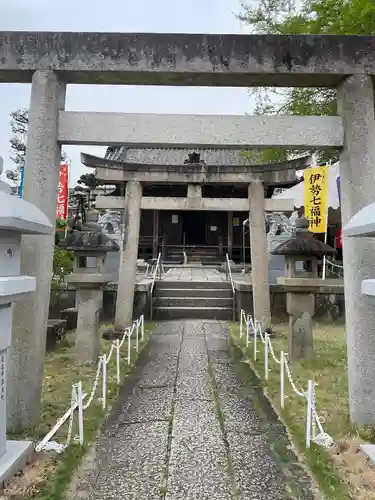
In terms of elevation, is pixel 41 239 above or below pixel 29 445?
above

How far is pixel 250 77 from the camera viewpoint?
4684 mm

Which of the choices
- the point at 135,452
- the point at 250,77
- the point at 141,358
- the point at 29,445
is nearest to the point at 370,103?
the point at 250,77

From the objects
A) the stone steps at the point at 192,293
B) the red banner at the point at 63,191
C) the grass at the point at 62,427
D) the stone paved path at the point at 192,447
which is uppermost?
the red banner at the point at 63,191

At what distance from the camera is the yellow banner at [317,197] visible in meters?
12.0

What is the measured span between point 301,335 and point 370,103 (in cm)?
473

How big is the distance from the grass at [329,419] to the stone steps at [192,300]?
4.13 metres

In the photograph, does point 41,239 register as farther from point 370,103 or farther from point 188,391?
point 370,103

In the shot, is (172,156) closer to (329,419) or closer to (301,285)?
(301,285)

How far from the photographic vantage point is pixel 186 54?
14.9 feet

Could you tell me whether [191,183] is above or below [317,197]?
above

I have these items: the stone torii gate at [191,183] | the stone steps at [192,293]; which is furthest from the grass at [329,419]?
the stone steps at [192,293]

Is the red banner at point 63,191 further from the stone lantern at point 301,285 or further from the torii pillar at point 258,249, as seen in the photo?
the stone lantern at point 301,285

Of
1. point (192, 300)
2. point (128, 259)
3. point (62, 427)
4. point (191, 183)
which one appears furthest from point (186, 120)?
point (192, 300)

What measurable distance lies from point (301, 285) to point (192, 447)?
4624 mm
